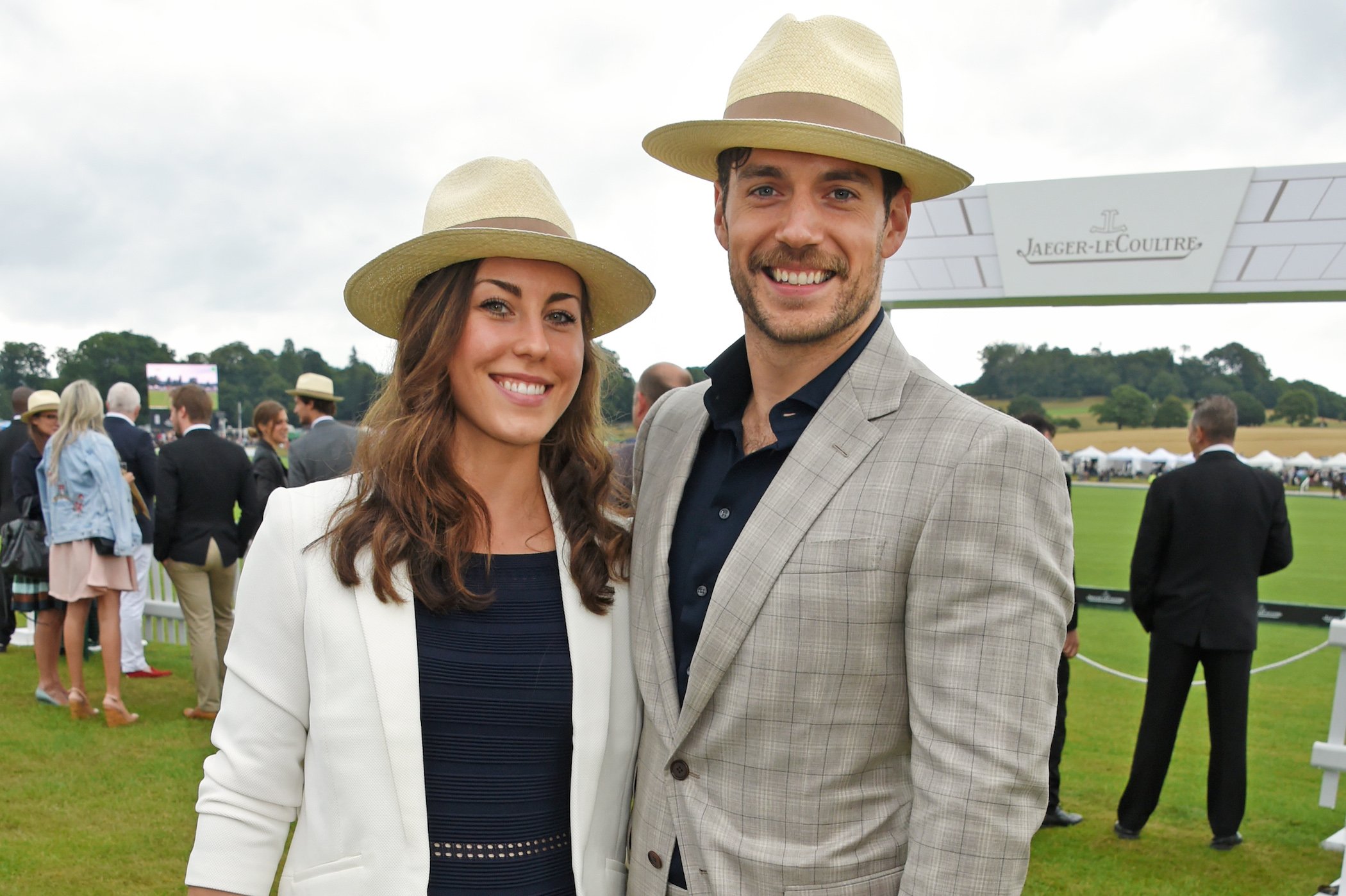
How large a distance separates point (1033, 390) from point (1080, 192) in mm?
9679

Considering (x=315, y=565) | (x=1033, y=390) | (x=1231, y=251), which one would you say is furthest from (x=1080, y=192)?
(x=1033, y=390)

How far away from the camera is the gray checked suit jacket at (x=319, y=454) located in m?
6.11

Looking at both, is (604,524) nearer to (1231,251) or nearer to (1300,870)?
(1300,870)

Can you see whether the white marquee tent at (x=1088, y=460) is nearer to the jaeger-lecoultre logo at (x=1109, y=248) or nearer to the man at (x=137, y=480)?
the jaeger-lecoultre logo at (x=1109, y=248)

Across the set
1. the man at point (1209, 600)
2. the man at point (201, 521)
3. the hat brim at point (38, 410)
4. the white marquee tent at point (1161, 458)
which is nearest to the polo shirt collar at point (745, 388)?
the man at point (1209, 600)

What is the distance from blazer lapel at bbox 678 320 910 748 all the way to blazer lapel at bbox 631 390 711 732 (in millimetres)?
96

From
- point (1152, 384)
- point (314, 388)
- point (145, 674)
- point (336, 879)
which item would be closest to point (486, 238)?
point (336, 879)

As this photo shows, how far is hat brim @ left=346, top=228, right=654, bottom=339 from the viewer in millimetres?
2020

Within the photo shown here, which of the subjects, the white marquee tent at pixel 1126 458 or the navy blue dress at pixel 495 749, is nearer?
the navy blue dress at pixel 495 749

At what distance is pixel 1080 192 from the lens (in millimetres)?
8250

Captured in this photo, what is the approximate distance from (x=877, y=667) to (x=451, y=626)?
0.84m

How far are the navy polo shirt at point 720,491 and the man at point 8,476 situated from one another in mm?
7602

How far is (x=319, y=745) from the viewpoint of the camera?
1824 millimetres

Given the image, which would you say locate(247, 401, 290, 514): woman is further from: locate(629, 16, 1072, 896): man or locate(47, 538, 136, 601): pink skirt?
locate(629, 16, 1072, 896): man
